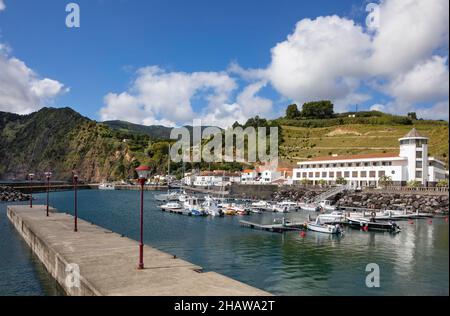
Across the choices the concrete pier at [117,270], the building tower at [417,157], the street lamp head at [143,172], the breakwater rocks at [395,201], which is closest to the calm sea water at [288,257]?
the concrete pier at [117,270]

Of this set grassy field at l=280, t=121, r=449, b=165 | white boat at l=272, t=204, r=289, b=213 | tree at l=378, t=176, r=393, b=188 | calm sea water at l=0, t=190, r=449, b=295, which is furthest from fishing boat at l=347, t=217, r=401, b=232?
grassy field at l=280, t=121, r=449, b=165

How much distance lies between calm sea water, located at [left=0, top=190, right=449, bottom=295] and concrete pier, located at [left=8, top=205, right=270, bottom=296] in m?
2.07

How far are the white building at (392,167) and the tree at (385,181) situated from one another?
1009mm

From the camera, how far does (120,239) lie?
33.2 meters

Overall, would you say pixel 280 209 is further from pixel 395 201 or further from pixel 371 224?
pixel 371 224

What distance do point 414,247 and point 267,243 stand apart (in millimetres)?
16235

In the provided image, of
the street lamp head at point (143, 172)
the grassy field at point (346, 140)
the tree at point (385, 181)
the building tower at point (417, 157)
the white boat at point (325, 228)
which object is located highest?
the grassy field at point (346, 140)

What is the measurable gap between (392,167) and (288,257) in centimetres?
7055

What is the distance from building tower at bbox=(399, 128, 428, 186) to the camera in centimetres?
9238

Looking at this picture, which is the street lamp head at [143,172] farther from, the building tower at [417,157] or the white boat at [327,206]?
the building tower at [417,157]

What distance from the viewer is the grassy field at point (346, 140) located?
15150 cm

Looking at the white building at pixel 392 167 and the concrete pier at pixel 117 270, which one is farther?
the white building at pixel 392 167
